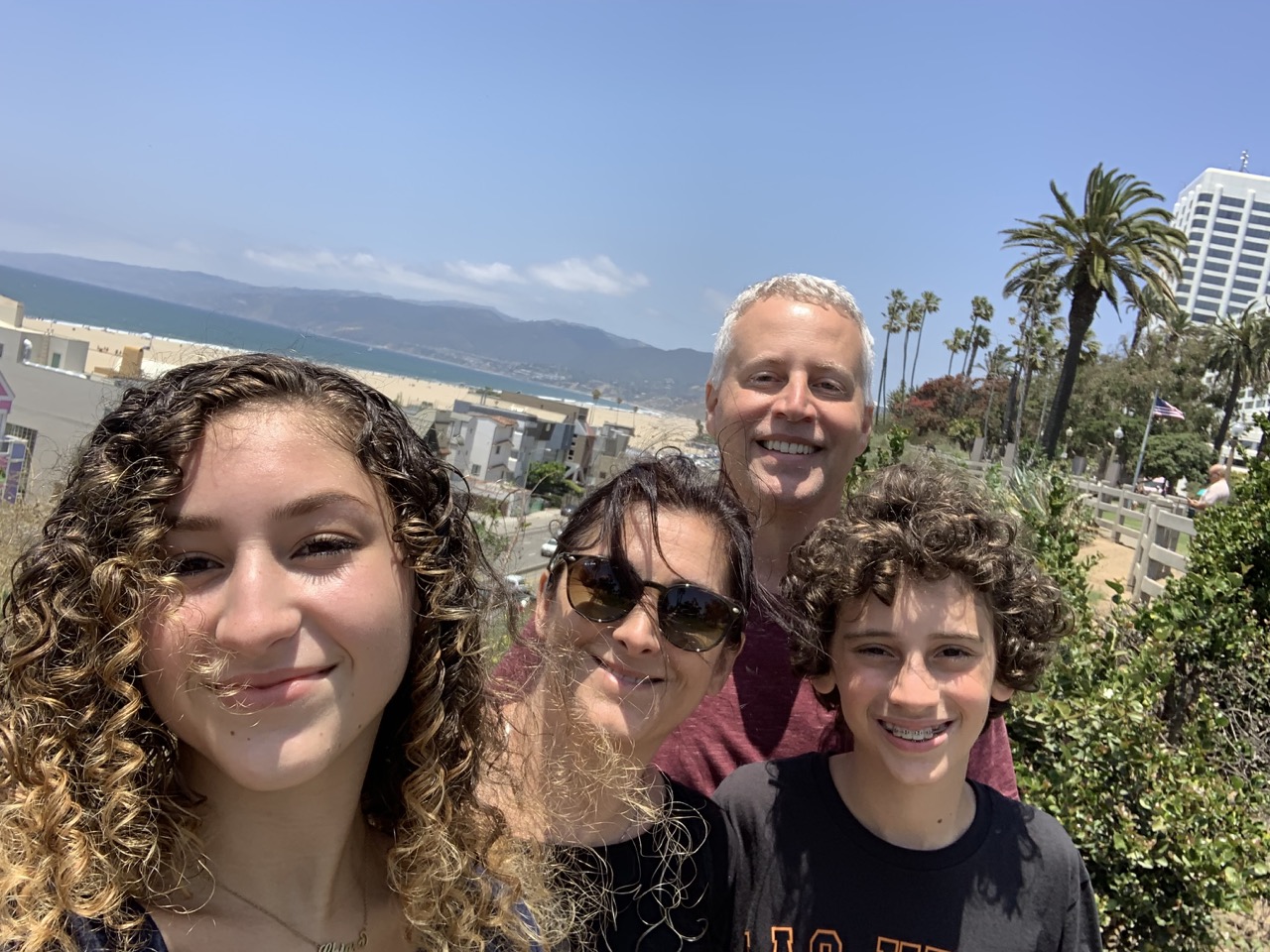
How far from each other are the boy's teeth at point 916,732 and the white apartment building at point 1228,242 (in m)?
208

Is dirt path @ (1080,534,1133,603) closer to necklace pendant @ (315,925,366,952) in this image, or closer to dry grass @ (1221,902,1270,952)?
dry grass @ (1221,902,1270,952)

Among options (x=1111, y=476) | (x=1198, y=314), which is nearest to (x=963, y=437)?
(x=1111, y=476)

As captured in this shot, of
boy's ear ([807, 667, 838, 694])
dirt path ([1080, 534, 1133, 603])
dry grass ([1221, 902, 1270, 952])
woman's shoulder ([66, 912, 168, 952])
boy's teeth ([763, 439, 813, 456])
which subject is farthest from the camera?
dirt path ([1080, 534, 1133, 603])

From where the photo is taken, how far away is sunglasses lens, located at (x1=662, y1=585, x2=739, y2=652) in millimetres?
1711

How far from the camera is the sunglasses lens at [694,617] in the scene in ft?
5.61

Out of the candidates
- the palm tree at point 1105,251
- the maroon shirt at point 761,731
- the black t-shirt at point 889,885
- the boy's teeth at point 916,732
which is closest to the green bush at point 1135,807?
the maroon shirt at point 761,731

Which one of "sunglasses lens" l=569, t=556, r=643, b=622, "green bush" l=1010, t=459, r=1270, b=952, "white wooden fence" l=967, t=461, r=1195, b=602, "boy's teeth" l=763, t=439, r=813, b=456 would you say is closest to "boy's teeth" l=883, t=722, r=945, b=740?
"sunglasses lens" l=569, t=556, r=643, b=622

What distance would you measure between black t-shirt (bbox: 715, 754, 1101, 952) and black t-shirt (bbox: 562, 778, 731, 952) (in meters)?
0.12

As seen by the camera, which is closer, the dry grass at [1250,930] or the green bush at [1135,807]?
the green bush at [1135,807]

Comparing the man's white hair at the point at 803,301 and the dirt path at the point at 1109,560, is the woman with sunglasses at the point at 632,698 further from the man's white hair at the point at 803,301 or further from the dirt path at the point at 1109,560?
the dirt path at the point at 1109,560

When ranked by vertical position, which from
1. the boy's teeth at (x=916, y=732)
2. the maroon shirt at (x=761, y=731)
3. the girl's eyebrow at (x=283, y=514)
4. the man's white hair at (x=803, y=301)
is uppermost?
the man's white hair at (x=803, y=301)

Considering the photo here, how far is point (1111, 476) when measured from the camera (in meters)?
27.0

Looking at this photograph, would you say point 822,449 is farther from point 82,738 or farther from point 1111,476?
point 1111,476

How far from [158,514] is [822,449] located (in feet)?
6.08
